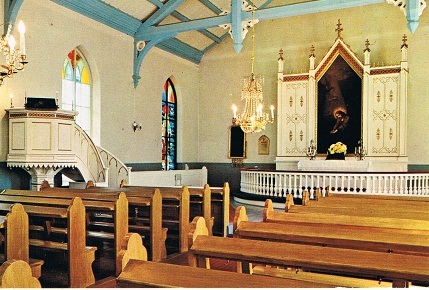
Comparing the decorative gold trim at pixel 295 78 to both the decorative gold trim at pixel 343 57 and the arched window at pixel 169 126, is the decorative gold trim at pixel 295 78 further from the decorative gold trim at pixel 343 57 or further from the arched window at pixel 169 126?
the arched window at pixel 169 126

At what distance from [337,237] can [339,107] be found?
31.6 feet

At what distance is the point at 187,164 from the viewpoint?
13.4 meters

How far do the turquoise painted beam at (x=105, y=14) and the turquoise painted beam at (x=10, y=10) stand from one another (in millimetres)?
1141

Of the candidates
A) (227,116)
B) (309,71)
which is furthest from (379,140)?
(227,116)

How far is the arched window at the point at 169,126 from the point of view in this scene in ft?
42.1

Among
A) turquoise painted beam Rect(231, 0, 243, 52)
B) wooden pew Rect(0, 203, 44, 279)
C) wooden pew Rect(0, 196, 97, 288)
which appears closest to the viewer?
wooden pew Rect(0, 203, 44, 279)

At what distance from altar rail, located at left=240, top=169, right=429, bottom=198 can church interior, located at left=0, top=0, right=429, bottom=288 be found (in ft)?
0.17

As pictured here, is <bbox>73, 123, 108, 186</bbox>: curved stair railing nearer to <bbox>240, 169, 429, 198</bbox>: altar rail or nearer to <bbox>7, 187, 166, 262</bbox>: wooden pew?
<bbox>7, 187, 166, 262</bbox>: wooden pew

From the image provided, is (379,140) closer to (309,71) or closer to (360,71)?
(360,71)

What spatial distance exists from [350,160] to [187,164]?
17.8 ft

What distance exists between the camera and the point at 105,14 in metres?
9.59

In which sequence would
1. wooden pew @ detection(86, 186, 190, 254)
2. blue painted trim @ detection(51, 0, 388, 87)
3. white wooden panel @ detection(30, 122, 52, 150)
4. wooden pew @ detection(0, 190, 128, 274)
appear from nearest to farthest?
1. wooden pew @ detection(0, 190, 128, 274)
2. wooden pew @ detection(86, 186, 190, 254)
3. white wooden panel @ detection(30, 122, 52, 150)
4. blue painted trim @ detection(51, 0, 388, 87)

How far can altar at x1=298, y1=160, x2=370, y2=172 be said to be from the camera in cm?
1031

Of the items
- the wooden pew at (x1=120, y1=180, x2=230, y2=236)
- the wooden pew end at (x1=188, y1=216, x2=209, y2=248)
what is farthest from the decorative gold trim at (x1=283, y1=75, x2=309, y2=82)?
the wooden pew end at (x1=188, y1=216, x2=209, y2=248)
